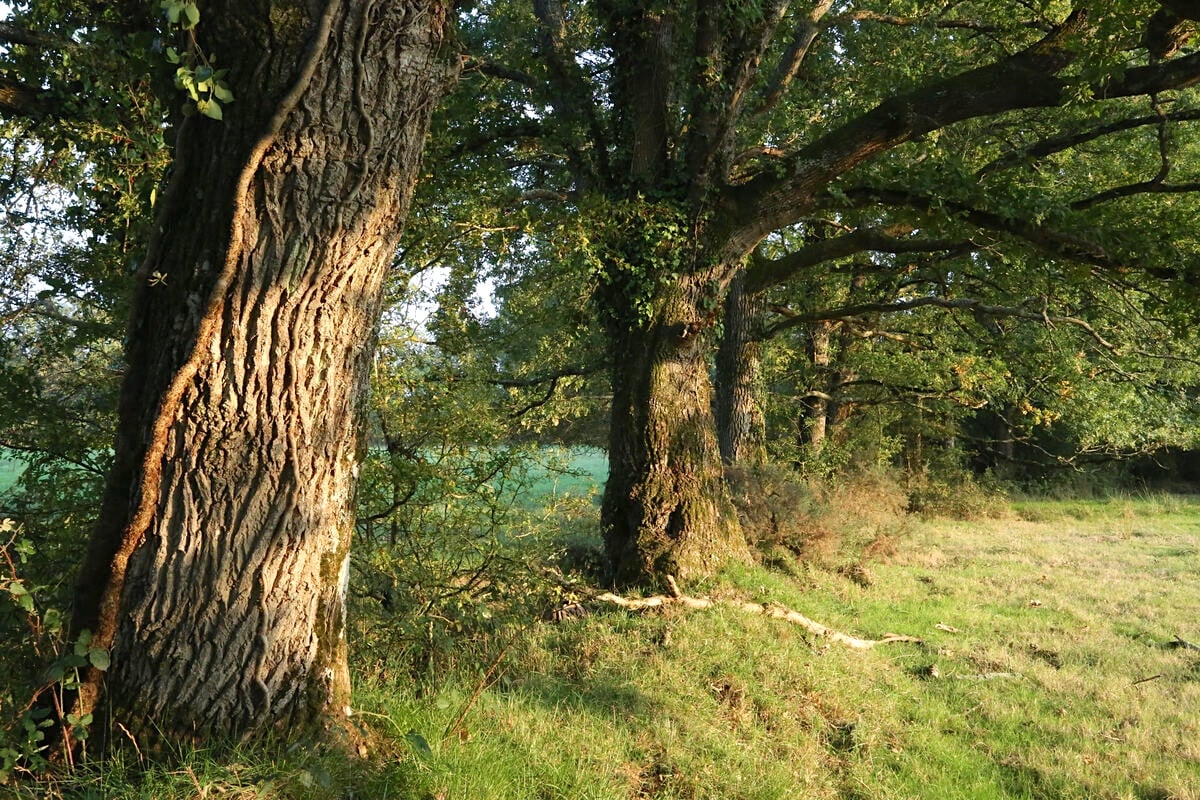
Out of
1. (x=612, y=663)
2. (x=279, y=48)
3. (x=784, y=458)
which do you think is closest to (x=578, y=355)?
(x=784, y=458)

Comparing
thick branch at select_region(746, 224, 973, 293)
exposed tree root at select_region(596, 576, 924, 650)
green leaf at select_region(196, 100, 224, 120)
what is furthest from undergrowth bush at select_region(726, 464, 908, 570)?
green leaf at select_region(196, 100, 224, 120)

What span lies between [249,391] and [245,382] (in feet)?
0.12

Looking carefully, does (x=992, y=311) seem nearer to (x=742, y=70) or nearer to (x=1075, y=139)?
(x=1075, y=139)

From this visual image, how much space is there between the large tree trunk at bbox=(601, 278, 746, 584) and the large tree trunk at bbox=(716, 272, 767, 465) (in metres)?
4.59

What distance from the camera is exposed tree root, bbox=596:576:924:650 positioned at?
7094 mm

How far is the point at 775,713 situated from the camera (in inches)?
211

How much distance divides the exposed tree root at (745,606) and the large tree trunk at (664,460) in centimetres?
60

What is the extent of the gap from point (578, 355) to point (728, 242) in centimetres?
612

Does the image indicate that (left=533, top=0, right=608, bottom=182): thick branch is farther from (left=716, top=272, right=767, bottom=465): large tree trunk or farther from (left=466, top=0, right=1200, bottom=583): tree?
(left=716, top=272, right=767, bottom=465): large tree trunk

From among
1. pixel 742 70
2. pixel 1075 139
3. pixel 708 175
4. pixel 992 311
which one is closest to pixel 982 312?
pixel 992 311

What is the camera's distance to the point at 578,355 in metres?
14.1

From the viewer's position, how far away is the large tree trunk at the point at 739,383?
13.0 m

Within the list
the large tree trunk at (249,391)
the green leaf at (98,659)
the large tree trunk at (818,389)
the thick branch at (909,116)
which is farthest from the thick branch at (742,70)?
the large tree trunk at (818,389)

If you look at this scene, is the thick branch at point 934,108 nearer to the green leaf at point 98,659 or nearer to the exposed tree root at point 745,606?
the exposed tree root at point 745,606
